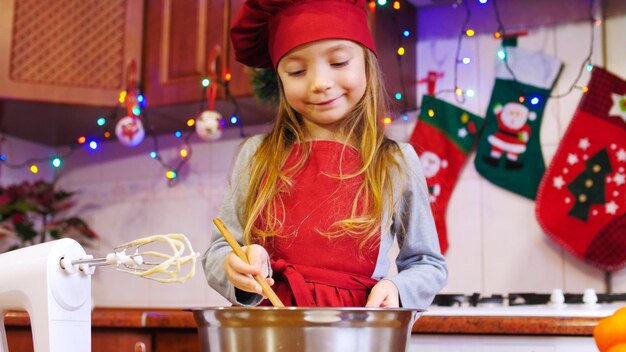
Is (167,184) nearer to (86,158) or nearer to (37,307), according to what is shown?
(86,158)

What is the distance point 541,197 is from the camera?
5.77ft

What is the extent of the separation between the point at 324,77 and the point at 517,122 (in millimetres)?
1037

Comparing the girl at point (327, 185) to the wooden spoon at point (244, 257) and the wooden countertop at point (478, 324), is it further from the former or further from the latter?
the wooden countertop at point (478, 324)

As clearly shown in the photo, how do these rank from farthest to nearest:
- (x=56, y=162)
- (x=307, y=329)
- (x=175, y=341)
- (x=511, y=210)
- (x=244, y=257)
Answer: (x=56, y=162)
(x=511, y=210)
(x=175, y=341)
(x=244, y=257)
(x=307, y=329)

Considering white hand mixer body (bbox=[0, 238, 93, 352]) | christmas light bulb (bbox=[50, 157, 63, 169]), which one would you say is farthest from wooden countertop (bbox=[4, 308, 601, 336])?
christmas light bulb (bbox=[50, 157, 63, 169])

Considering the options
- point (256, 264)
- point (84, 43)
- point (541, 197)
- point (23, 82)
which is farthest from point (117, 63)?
point (256, 264)

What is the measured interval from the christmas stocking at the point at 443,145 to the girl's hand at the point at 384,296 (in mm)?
1069

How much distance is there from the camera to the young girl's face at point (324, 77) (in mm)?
916

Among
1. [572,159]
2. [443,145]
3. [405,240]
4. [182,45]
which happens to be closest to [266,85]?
[182,45]

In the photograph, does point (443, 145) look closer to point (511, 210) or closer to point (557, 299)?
point (511, 210)

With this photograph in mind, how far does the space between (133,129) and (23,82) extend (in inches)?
11.6

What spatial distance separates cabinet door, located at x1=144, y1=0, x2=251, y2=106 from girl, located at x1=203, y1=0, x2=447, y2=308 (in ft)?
3.00

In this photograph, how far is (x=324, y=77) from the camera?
0.91m

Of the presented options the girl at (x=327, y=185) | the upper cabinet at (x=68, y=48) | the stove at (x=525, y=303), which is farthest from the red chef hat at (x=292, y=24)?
the upper cabinet at (x=68, y=48)
